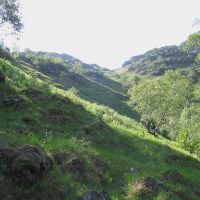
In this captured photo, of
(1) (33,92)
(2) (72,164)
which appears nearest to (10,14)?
(1) (33,92)

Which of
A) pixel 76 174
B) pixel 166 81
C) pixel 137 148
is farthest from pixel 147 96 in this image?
pixel 76 174

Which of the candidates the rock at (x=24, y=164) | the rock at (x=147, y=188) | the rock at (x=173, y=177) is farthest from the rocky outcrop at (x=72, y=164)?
the rock at (x=173, y=177)

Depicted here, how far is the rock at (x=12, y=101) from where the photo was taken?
24.0 meters

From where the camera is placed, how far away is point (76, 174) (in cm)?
1519

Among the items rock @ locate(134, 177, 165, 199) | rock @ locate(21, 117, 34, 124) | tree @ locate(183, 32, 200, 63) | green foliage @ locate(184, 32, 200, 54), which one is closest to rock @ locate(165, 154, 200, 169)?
tree @ locate(183, 32, 200, 63)

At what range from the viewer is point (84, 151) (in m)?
18.9

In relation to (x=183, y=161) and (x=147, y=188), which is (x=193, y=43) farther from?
(x=147, y=188)

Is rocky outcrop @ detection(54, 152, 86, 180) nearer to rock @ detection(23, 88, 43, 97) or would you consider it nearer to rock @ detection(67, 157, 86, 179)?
rock @ detection(67, 157, 86, 179)

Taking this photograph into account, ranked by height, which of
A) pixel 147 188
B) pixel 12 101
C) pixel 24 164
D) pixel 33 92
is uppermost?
pixel 33 92

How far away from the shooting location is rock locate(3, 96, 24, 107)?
945 inches

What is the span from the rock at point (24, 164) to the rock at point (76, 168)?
2143 millimetres

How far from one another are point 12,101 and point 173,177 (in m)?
12.2

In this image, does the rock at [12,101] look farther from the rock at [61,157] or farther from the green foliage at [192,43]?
the green foliage at [192,43]

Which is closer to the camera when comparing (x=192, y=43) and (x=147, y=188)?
(x=147, y=188)
